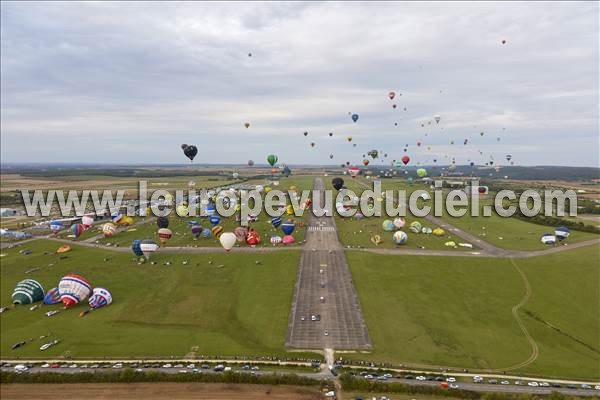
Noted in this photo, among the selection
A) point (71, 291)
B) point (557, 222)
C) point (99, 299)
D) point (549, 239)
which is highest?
point (557, 222)

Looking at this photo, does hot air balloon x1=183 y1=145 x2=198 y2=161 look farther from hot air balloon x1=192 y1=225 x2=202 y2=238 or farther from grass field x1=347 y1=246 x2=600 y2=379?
grass field x1=347 y1=246 x2=600 y2=379

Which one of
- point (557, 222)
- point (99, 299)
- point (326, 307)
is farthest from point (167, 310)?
point (557, 222)

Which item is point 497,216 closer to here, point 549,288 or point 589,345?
point 549,288

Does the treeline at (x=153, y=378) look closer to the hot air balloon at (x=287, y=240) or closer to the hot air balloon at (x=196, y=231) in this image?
the hot air balloon at (x=287, y=240)

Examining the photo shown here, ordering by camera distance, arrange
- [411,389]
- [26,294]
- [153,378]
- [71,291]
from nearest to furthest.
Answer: [411,389]
[153,378]
[71,291]
[26,294]

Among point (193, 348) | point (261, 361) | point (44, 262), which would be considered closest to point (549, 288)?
point (261, 361)

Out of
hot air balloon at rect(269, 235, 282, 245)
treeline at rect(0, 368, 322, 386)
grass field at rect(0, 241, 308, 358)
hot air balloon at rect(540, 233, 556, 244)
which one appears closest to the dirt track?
treeline at rect(0, 368, 322, 386)

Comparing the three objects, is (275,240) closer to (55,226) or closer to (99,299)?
(99,299)

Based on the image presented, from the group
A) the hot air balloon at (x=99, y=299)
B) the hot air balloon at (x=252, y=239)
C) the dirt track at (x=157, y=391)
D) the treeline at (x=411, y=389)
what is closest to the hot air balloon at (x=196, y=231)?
the hot air balloon at (x=252, y=239)
